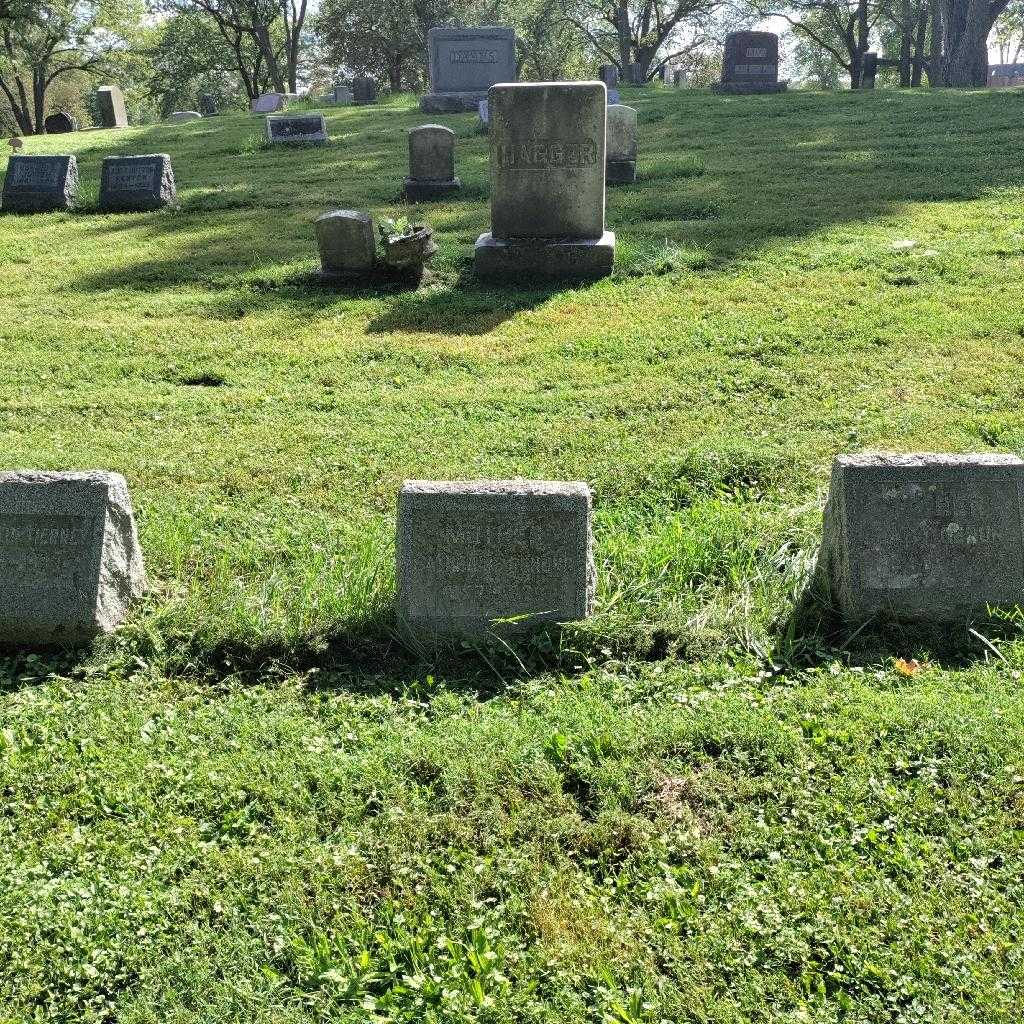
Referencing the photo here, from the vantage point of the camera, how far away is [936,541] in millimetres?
4262

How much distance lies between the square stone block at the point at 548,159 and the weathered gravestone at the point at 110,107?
24.6 meters

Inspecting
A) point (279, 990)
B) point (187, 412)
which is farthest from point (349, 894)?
point (187, 412)

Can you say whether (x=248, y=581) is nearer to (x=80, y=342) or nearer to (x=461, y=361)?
(x=461, y=361)

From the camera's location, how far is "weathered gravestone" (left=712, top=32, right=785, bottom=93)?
26.8 meters

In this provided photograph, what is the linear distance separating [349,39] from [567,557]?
133 ft

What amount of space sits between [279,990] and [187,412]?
A: 505cm

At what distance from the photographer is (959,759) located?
348 centimetres

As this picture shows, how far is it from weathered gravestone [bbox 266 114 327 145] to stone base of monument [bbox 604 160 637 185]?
7.70 metres

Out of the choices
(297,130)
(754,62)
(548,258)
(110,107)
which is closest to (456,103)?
(297,130)

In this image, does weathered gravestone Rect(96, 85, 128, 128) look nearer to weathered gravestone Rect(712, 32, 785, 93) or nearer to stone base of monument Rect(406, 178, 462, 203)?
weathered gravestone Rect(712, 32, 785, 93)

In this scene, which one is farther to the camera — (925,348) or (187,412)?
(925,348)

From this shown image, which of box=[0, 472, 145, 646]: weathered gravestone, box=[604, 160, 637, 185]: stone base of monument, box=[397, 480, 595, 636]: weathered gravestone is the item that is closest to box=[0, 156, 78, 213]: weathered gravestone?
box=[604, 160, 637, 185]: stone base of monument

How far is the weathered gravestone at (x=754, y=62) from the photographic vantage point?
87.8ft

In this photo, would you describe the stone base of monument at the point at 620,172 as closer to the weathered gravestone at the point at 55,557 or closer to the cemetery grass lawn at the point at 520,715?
the cemetery grass lawn at the point at 520,715
